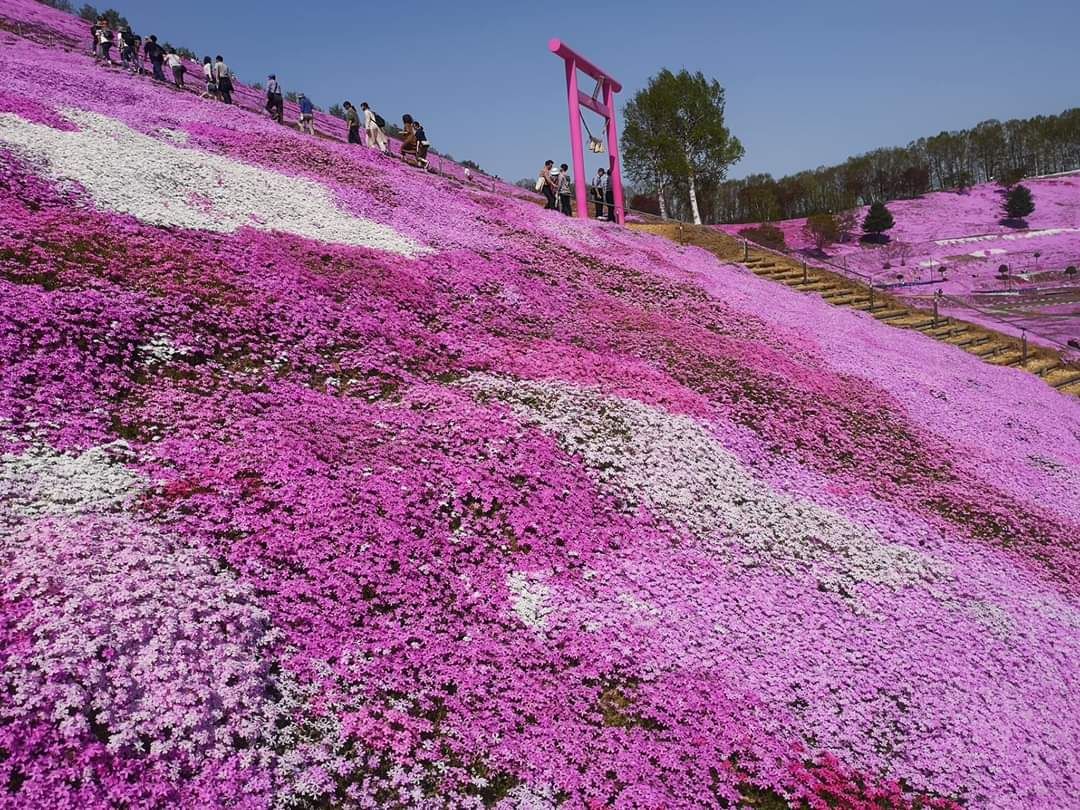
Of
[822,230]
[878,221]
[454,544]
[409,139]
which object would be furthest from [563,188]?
[878,221]

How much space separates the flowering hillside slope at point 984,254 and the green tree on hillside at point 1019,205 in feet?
4.36

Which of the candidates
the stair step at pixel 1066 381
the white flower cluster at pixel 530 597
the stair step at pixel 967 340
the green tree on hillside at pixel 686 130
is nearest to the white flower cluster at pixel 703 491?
the white flower cluster at pixel 530 597

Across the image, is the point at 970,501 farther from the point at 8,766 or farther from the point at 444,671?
the point at 8,766

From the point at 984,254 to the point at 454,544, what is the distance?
238 ft

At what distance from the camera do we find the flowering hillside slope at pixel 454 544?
20.0ft

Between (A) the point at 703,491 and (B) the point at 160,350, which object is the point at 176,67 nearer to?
(B) the point at 160,350

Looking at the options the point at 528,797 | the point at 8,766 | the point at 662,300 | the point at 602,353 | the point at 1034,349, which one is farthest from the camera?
the point at 1034,349

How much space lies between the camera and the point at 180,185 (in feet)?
58.2

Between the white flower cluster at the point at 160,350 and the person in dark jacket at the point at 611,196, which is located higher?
the person in dark jacket at the point at 611,196

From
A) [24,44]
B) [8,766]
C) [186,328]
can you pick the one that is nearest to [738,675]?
[8,766]

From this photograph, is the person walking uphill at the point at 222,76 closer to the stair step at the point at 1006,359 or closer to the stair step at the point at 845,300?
the stair step at the point at 845,300

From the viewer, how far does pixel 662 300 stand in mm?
21766

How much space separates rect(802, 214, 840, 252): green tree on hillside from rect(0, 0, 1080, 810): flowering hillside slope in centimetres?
5497

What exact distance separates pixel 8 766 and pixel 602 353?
523 inches
